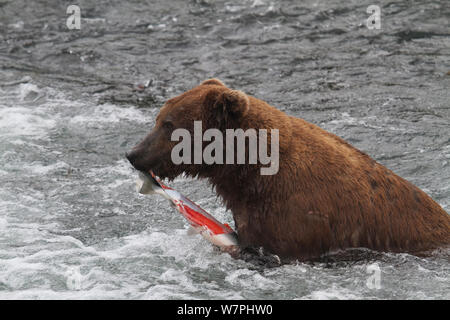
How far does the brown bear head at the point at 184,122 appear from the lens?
586 centimetres

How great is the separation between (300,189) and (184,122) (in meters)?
1.06

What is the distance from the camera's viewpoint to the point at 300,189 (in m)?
5.80

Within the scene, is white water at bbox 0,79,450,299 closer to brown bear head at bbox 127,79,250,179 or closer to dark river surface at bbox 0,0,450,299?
dark river surface at bbox 0,0,450,299

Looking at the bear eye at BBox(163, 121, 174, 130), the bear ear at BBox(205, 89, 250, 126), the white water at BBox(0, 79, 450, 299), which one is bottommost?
the white water at BBox(0, 79, 450, 299)

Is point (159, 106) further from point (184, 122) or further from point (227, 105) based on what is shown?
point (227, 105)

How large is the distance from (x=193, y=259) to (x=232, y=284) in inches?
23.5

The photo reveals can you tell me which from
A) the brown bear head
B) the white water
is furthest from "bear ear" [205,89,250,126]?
the white water

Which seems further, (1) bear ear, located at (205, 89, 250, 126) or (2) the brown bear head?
(2) the brown bear head

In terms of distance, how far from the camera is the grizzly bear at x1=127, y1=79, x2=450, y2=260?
5.80 meters

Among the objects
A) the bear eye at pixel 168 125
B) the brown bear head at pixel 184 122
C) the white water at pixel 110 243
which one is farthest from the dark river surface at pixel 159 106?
the bear eye at pixel 168 125

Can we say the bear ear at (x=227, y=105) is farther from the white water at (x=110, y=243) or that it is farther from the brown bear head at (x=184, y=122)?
the white water at (x=110, y=243)

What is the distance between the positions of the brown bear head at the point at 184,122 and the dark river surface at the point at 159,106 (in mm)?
852

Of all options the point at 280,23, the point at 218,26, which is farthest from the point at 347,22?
the point at 218,26

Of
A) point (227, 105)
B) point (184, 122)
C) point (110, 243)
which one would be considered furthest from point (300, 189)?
point (110, 243)
